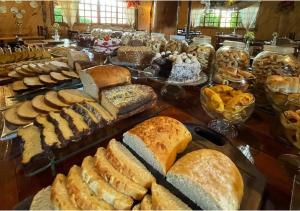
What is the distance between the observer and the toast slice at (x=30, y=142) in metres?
0.73

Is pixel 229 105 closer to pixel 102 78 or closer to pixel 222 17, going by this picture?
pixel 102 78

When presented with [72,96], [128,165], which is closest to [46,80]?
[72,96]

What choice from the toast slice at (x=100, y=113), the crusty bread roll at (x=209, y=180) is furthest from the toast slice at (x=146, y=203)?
the toast slice at (x=100, y=113)

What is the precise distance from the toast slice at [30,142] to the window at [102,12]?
848 cm

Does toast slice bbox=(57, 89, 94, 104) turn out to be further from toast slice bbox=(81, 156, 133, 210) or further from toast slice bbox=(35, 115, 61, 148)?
toast slice bbox=(81, 156, 133, 210)

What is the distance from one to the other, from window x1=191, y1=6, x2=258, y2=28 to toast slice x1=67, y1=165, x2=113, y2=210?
880 centimetres

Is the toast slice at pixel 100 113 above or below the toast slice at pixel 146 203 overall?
above

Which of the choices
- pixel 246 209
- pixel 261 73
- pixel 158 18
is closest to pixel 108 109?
pixel 246 209

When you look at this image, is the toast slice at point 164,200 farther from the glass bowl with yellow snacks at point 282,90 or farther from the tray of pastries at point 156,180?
the glass bowl with yellow snacks at point 282,90

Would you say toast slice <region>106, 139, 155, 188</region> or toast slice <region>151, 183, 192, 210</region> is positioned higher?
toast slice <region>106, 139, 155, 188</region>

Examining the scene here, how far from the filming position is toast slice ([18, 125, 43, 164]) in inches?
28.8

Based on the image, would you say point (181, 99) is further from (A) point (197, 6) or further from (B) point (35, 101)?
(A) point (197, 6)

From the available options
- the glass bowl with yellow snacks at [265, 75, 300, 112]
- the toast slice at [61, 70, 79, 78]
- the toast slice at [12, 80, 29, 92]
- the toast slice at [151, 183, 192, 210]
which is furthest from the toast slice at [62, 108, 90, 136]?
the glass bowl with yellow snacks at [265, 75, 300, 112]

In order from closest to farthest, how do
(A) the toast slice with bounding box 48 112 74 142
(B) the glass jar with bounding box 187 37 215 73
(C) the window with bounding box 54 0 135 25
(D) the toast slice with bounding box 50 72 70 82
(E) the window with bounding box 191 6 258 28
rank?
(A) the toast slice with bounding box 48 112 74 142 < (D) the toast slice with bounding box 50 72 70 82 < (B) the glass jar with bounding box 187 37 215 73 < (C) the window with bounding box 54 0 135 25 < (E) the window with bounding box 191 6 258 28
